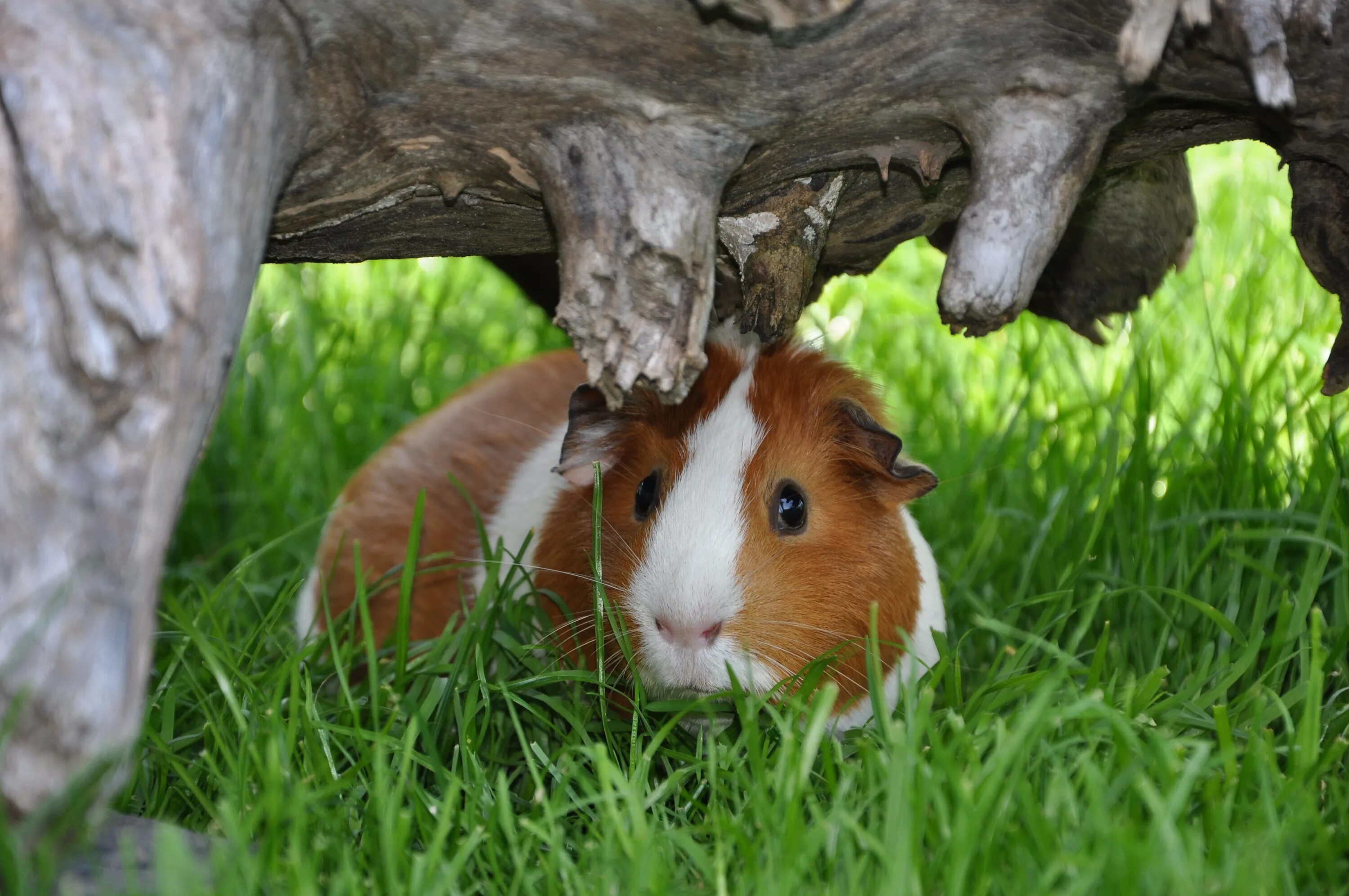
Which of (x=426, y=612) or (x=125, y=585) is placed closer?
(x=125, y=585)

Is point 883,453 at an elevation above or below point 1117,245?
below

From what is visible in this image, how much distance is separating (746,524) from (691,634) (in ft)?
0.74

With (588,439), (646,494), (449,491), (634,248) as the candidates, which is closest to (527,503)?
(449,491)

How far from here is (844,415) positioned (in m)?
2.36

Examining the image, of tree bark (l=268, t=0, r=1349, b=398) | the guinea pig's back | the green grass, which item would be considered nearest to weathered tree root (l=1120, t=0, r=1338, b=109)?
tree bark (l=268, t=0, r=1349, b=398)

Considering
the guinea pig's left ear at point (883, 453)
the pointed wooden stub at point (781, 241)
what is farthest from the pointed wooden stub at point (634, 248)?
the guinea pig's left ear at point (883, 453)

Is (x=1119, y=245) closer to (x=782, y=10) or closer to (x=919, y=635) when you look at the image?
(x=919, y=635)

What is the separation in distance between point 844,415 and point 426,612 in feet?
3.66

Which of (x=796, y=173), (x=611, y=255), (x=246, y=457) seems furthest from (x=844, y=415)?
(x=246, y=457)

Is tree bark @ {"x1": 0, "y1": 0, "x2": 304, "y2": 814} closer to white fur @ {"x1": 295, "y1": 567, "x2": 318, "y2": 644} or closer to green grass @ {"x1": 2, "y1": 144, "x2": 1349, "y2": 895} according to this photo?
green grass @ {"x1": 2, "y1": 144, "x2": 1349, "y2": 895}

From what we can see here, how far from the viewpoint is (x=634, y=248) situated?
182cm

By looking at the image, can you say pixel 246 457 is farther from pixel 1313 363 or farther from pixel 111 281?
pixel 1313 363

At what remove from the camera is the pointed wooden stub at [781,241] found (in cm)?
216

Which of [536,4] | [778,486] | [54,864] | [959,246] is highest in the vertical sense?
[536,4]
